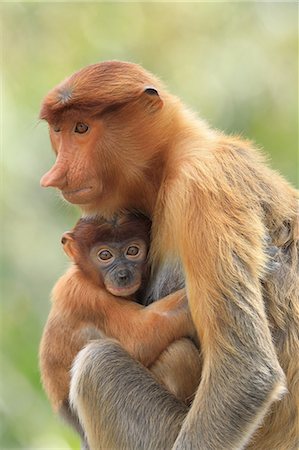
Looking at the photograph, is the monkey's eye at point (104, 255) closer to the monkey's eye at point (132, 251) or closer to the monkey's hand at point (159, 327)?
the monkey's eye at point (132, 251)

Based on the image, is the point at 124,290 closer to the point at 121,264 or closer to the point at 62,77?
the point at 121,264

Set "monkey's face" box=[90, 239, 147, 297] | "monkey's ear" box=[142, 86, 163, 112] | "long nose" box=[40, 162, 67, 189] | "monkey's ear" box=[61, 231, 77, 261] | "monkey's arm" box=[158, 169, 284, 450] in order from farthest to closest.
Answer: "monkey's ear" box=[61, 231, 77, 261], "monkey's face" box=[90, 239, 147, 297], "monkey's ear" box=[142, 86, 163, 112], "long nose" box=[40, 162, 67, 189], "monkey's arm" box=[158, 169, 284, 450]

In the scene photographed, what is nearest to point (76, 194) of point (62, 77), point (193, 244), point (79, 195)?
point (79, 195)

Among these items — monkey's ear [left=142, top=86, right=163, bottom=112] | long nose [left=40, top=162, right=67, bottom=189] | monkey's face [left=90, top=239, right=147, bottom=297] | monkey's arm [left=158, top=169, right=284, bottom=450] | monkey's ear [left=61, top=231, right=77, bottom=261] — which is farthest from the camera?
monkey's ear [left=61, top=231, right=77, bottom=261]

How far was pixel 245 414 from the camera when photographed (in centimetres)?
386

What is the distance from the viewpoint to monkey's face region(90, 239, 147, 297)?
14.5 feet

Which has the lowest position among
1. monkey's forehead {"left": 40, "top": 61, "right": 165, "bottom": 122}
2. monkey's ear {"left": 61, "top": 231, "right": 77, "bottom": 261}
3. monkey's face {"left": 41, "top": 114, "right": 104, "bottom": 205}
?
monkey's ear {"left": 61, "top": 231, "right": 77, "bottom": 261}

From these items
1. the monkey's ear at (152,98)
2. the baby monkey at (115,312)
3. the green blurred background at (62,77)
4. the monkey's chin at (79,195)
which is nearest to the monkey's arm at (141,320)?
the baby monkey at (115,312)

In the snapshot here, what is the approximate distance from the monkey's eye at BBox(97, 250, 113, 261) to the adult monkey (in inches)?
Answer: 10.0

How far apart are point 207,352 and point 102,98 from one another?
1.08 metres

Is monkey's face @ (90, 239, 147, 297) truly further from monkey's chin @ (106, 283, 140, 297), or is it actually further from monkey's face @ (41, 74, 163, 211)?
monkey's face @ (41, 74, 163, 211)

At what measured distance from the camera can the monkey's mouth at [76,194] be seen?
4125mm

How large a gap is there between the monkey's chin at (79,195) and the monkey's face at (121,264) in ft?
1.23

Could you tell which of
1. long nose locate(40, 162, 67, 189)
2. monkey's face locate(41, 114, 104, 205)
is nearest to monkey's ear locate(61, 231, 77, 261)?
monkey's face locate(41, 114, 104, 205)
